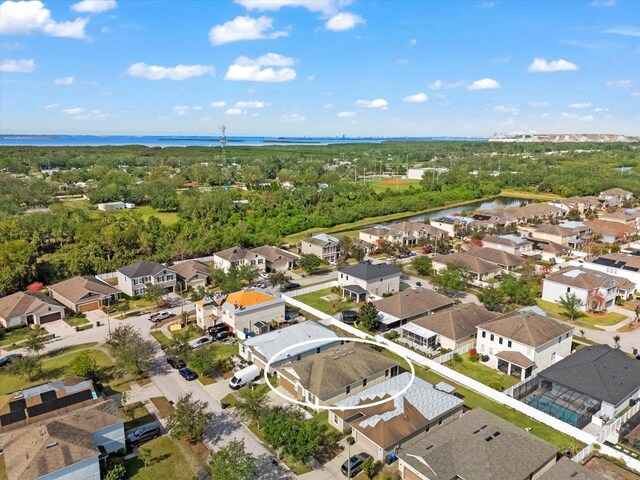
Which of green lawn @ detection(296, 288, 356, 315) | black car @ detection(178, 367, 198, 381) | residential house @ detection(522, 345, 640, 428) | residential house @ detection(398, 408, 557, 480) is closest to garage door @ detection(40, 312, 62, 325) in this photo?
black car @ detection(178, 367, 198, 381)

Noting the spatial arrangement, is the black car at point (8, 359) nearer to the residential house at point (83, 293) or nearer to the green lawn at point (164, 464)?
the residential house at point (83, 293)

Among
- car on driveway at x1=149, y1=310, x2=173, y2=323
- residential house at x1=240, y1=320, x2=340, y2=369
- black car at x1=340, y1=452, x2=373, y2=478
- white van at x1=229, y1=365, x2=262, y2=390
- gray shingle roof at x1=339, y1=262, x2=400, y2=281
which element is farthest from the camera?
gray shingle roof at x1=339, y1=262, x2=400, y2=281

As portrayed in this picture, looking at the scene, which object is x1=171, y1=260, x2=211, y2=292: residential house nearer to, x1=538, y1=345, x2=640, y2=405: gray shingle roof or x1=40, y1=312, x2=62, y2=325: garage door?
x1=40, y1=312, x2=62, y2=325: garage door

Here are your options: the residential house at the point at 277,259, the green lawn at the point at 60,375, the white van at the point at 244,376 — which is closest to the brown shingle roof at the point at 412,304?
the white van at the point at 244,376

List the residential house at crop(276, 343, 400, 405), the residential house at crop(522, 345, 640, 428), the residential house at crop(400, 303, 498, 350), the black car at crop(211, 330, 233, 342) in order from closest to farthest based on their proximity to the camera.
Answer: the residential house at crop(522, 345, 640, 428)
the residential house at crop(276, 343, 400, 405)
the residential house at crop(400, 303, 498, 350)
the black car at crop(211, 330, 233, 342)

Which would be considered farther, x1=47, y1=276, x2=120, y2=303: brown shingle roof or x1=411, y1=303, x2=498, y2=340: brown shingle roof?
x1=47, y1=276, x2=120, y2=303: brown shingle roof

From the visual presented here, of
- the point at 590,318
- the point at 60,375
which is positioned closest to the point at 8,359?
the point at 60,375
